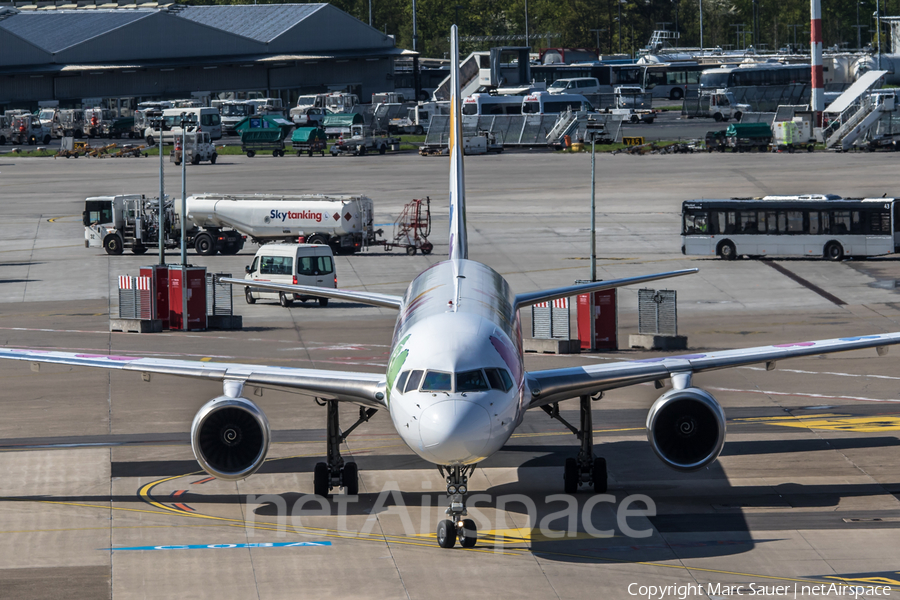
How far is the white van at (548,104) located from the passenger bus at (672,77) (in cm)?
5015

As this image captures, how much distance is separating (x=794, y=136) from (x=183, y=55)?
97937 millimetres

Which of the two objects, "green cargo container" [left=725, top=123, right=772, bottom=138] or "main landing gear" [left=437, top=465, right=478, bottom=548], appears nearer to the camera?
"main landing gear" [left=437, top=465, right=478, bottom=548]

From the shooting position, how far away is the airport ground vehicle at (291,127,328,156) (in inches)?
5310

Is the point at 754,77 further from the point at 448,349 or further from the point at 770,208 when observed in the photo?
the point at 448,349

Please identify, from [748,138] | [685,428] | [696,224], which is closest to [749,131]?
[748,138]

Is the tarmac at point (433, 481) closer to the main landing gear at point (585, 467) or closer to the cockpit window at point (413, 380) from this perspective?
the main landing gear at point (585, 467)

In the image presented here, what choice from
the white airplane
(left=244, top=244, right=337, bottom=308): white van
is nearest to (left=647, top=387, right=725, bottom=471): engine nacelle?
the white airplane

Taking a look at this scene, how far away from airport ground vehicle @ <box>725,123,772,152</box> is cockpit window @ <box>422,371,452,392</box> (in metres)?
109

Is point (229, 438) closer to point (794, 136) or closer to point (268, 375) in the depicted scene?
point (268, 375)

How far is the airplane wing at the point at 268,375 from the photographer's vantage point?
995 inches

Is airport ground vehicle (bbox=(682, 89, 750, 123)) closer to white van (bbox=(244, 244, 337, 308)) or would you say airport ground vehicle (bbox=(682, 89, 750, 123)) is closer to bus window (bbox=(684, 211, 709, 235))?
bus window (bbox=(684, 211, 709, 235))

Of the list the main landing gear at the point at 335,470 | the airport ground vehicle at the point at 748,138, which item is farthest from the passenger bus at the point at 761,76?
the main landing gear at the point at 335,470

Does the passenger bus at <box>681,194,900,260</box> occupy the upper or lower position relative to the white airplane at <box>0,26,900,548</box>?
upper

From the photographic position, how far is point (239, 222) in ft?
249
